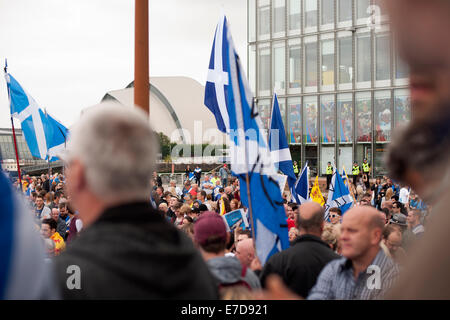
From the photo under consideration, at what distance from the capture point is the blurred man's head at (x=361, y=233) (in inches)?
134

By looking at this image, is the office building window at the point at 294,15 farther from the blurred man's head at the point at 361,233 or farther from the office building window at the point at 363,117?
the blurred man's head at the point at 361,233

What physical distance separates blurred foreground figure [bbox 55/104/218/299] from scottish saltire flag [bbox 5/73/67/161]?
417 inches

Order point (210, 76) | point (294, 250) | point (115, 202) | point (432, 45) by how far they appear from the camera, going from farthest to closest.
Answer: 1. point (210, 76)
2. point (294, 250)
3. point (115, 202)
4. point (432, 45)

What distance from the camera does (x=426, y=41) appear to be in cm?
77

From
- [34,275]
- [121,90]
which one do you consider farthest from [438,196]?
[121,90]

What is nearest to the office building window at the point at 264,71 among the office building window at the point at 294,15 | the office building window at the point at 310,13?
the office building window at the point at 294,15

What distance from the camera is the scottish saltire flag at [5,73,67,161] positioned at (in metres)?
11.9

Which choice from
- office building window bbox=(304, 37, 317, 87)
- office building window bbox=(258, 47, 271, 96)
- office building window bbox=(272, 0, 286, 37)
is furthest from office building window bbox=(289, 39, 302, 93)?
office building window bbox=(258, 47, 271, 96)

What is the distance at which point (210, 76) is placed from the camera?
265 inches

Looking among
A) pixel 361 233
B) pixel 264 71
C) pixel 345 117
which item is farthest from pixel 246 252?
pixel 264 71

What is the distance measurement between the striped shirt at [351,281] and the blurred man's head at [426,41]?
2579 mm

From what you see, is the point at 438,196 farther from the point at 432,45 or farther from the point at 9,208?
the point at 9,208

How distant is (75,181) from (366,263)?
2.32m

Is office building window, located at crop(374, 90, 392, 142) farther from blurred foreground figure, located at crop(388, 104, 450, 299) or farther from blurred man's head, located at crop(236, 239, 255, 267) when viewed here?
blurred foreground figure, located at crop(388, 104, 450, 299)
